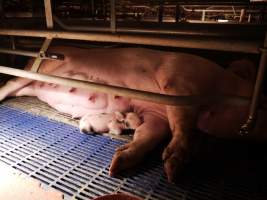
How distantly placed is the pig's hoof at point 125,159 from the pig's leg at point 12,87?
64.4 inches

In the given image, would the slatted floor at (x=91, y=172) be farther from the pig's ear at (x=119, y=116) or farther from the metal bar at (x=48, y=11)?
the metal bar at (x=48, y=11)

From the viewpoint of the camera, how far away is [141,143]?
2010mm

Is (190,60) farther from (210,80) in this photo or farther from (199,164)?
(199,164)

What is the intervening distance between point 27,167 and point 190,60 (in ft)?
5.11

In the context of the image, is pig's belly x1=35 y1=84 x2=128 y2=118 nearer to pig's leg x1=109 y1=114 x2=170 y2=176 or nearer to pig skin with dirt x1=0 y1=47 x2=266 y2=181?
pig skin with dirt x1=0 y1=47 x2=266 y2=181

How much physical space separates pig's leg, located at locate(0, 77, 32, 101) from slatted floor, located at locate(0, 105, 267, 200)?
2.34ft

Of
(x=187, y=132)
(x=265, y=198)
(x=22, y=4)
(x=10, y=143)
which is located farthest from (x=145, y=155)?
(x=22, y=4)

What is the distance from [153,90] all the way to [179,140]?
638 mm

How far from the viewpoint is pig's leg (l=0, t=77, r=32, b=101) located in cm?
300

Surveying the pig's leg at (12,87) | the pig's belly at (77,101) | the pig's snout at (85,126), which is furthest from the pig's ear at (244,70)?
the pig's leg at (12,87)

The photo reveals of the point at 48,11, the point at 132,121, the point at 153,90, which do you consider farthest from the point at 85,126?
the point at 48,11

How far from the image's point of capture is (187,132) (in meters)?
1.94

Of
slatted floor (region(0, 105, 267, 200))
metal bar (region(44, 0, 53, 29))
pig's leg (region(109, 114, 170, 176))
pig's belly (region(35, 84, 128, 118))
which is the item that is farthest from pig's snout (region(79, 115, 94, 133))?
metal bar (region(44, 0, 53, 29))

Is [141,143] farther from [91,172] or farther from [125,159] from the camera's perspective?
[91,172]
